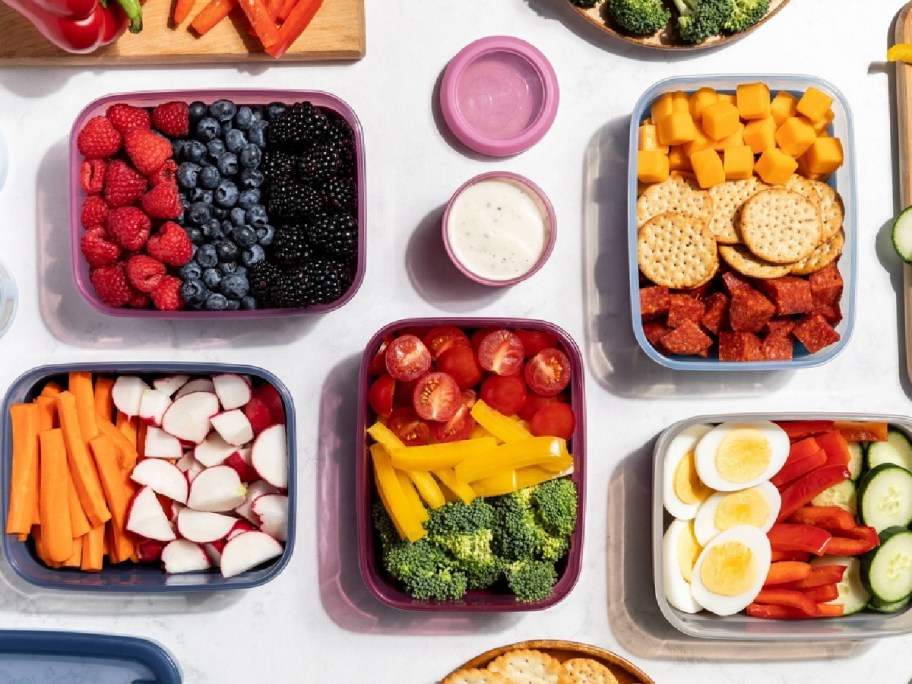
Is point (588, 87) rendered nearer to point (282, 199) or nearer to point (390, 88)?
point (390, 88)

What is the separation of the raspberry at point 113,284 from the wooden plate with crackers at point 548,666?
899 millimetres

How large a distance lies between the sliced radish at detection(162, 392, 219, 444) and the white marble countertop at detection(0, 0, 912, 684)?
0.13m

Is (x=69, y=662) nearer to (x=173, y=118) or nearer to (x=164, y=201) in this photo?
(x=164, y=201)

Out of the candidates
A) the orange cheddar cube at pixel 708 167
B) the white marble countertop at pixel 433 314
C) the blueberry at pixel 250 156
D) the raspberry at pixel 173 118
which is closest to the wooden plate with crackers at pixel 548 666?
the white marble countertop at pixel 433 314

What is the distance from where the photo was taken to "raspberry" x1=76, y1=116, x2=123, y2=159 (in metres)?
1.52

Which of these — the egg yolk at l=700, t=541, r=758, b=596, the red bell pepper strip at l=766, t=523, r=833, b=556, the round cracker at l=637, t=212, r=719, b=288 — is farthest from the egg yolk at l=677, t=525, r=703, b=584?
the round cracker at l=637, t=212, r=719, b=288

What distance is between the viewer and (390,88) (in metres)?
1.69

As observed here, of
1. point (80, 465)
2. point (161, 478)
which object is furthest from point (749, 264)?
point (80, 465)

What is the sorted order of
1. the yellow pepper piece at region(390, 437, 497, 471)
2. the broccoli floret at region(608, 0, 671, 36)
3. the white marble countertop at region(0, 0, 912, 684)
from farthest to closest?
the white marble countertop at region(0, 0, 912, 684)
the broccoli floret at region(608, 0, 671, 36)
the yellow pepper piece at region(390, 437, 497, 471)

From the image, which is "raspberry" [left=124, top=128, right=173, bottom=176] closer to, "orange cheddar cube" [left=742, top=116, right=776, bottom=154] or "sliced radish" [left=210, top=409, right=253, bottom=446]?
"sliced radish" [left=210, top=409, right=253, bottom=446]

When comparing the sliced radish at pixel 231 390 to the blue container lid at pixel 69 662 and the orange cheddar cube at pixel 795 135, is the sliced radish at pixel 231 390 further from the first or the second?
the orange cheddar cube at pixel 795 135

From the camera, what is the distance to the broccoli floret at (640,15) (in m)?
1.57

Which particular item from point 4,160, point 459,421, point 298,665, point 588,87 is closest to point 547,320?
point 459,421

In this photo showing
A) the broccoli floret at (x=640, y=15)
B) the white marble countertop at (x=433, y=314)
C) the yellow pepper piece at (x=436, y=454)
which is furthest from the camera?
the white marble countertop at (x=433, y=314)
